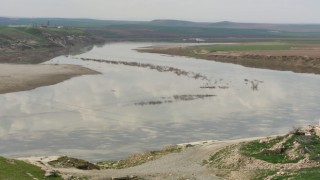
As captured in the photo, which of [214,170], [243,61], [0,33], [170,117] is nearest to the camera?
[214,170]

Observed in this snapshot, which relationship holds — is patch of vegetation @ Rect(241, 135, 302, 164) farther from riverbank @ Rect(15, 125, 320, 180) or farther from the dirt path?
the dirt path

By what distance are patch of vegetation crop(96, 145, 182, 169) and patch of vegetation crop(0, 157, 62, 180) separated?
5.62 meters

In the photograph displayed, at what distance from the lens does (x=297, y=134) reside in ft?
97.1

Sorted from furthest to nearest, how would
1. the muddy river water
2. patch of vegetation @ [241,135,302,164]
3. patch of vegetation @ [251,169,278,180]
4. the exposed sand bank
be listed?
the exposed sand bank < the muddy river water < patch of vegetation @ [241,135,302,164] < patch of vegetation @ [251,169,278,180]

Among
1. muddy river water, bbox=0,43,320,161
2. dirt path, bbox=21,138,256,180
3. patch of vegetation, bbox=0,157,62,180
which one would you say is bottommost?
muddy river water, bbox=0,43,320,161

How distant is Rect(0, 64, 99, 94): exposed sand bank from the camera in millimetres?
63803

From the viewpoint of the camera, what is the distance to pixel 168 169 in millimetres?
27016

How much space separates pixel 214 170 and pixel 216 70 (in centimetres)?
6646

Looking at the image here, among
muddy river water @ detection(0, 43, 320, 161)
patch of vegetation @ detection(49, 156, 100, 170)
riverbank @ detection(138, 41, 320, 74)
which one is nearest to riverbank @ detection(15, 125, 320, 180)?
patch of vegetation @ detection(49, 156, 100, 170)

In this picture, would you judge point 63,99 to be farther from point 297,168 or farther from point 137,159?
point 297,168

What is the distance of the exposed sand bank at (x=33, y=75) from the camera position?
63.8 metres

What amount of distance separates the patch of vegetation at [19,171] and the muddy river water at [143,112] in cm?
828

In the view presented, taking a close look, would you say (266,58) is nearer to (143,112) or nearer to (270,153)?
(143,112)

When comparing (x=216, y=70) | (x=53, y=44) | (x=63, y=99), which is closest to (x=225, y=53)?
(x=216, y=70)
